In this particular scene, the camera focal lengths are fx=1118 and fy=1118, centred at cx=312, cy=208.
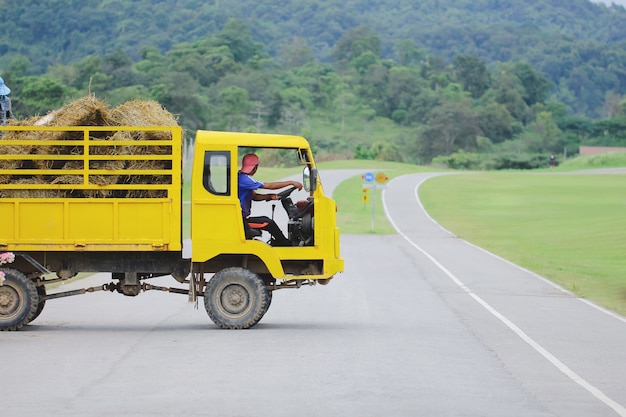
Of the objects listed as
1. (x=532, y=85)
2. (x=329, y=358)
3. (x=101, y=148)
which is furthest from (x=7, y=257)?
(x=532, y=85)

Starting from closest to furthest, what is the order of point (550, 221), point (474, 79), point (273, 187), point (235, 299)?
point (235, 299), point (273, 187), point (550, 221), point (474, 79)

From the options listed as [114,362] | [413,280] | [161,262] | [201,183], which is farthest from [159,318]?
[413,280]

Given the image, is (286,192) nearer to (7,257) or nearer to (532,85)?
(7,257)

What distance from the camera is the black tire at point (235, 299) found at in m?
16.4

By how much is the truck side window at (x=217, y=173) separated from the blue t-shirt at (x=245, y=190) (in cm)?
22

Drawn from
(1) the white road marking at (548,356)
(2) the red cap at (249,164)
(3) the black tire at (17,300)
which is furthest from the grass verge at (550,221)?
(3) the black tire at (17,300)

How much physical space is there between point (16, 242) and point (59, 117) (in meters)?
1.98

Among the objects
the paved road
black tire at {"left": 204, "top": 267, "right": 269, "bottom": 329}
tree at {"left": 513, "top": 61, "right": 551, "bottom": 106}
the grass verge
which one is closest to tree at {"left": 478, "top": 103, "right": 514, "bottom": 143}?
tree at {"left": 513, "top": 61, "right": 551, "bottom": 106}

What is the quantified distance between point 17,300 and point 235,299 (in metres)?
3.17

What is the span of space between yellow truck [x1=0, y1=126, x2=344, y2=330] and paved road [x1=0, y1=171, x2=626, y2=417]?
2.37ft

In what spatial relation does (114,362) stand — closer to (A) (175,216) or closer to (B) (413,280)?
(A) (175,216)

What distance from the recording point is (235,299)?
1650 centimetres

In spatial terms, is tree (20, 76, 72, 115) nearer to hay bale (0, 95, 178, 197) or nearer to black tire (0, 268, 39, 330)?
hay bale (0, 95, 178, 197)

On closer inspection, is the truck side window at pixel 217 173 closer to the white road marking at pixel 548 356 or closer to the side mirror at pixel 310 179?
the side mirror at pixel 310 179
